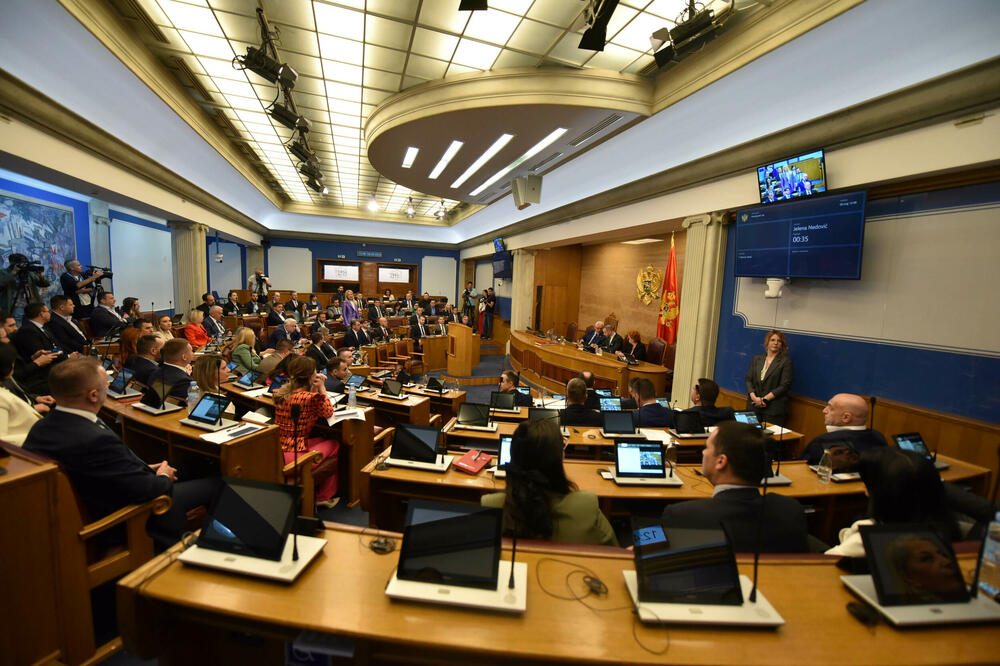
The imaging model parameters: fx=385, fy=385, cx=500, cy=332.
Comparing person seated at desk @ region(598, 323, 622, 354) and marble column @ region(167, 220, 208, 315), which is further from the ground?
marble column @ region(167, 220, 208, 315)

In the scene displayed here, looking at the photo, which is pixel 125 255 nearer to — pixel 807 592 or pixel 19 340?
pixel 19 340

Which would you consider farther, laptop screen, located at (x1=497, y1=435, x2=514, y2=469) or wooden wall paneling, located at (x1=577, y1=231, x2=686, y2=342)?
wooden wall paneling, located at (x1=577, y1=231, x2=686, y2=342)

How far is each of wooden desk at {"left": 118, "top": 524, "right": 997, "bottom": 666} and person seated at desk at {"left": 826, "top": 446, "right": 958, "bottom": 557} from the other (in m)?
0.39

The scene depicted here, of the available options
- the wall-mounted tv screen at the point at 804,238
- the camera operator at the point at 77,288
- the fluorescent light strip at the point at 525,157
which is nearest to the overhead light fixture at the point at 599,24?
the fluorescent light strip at the point at 525,157

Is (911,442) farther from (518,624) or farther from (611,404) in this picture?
(518,624)

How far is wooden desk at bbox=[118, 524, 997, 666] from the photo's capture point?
1.13 metres

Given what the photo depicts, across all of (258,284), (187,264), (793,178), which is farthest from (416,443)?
(258,284)

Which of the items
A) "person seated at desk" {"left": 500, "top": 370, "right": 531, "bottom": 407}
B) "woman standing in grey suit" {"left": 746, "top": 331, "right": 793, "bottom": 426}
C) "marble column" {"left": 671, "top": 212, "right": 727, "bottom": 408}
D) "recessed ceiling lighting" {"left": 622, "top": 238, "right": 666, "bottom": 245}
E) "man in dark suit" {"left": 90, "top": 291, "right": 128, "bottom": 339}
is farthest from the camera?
"recessed ceiling lighting" {"left": 622, "top": 238, "right": 666, "bottom": 245}

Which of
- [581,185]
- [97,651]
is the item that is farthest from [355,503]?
[581,185]

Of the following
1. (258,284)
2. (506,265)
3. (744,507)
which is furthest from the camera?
(258,284)

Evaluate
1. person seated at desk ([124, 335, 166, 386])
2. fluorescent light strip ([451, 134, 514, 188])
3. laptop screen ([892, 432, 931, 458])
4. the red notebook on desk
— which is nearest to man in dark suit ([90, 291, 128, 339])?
person seated at desk ([124, 335, 166, 386])

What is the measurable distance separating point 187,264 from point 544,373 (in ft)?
28.2

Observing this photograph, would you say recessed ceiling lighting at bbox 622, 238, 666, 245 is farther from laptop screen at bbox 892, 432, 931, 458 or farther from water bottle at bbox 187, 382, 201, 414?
water bottle at bbox 187, 382, 201, 414

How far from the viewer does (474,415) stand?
362 cm
